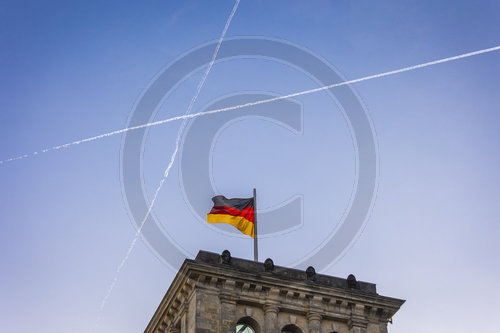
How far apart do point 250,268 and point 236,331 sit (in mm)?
3888

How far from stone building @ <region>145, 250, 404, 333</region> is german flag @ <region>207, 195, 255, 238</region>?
4244 mm

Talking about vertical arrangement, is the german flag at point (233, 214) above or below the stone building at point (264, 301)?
above

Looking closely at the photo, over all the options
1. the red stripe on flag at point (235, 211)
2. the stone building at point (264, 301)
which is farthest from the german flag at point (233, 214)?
the stone building at point (264, 301)

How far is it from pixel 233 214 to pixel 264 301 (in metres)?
7.10

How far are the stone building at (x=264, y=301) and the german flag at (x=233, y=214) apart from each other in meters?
4.24

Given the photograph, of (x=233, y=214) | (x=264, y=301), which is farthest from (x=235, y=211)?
(x=264, y=301)

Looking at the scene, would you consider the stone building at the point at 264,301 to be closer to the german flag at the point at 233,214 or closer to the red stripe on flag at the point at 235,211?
the german flag at the point at 233,214

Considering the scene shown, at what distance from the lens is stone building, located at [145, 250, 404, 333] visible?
4381 cm

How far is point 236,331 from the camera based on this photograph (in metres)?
44.2

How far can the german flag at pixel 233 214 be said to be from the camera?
49.9m

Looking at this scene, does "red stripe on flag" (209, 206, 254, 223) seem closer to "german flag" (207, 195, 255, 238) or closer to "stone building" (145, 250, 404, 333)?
"german flag" (207, 195, 255, 238)

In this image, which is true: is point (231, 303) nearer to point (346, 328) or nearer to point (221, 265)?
point (221, 265)

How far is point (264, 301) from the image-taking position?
45.2 meters

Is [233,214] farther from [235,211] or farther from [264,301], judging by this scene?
[264,301]
